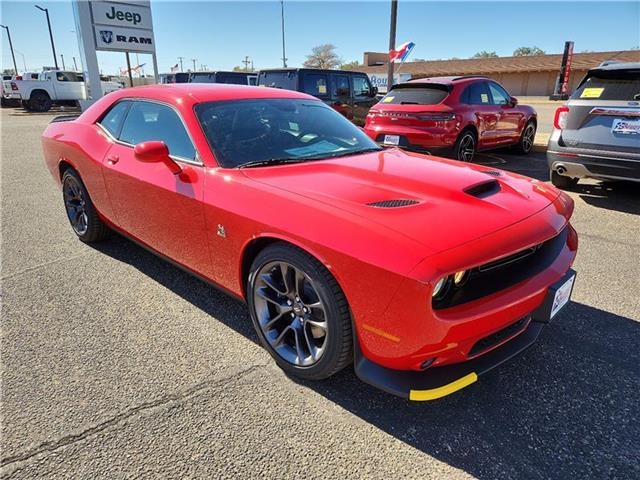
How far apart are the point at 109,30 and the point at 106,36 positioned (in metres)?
0.28

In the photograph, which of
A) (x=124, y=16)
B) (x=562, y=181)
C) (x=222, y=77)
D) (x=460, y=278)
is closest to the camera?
(x=460, y=278)

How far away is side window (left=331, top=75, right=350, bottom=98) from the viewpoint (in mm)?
10594

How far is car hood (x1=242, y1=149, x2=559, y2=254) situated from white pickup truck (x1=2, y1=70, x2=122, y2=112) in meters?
24.8

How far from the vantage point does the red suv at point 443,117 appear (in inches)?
278

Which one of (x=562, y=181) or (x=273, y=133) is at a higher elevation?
(x=273, y=133)

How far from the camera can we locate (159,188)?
Result: 290 centimetres

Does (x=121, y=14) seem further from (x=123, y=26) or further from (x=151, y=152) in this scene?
(x=151, y=152)

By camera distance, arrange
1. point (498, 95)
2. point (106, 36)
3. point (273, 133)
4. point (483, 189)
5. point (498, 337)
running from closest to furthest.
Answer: point (498, 337), point (483, 189), point (273, 133), point (498, 95), point (106, 36)

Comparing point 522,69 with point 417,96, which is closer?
point 417,96

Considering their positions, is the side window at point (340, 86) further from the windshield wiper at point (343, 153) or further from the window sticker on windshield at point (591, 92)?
the windshield wiper at point (343, 153)

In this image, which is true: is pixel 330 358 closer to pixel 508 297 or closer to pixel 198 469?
pixel 198 469

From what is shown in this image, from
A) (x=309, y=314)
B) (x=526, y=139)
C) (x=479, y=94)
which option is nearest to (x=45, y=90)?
(x=479, y=94)

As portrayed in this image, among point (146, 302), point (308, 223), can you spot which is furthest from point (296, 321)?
point (146, 302)

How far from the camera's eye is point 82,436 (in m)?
1.99
